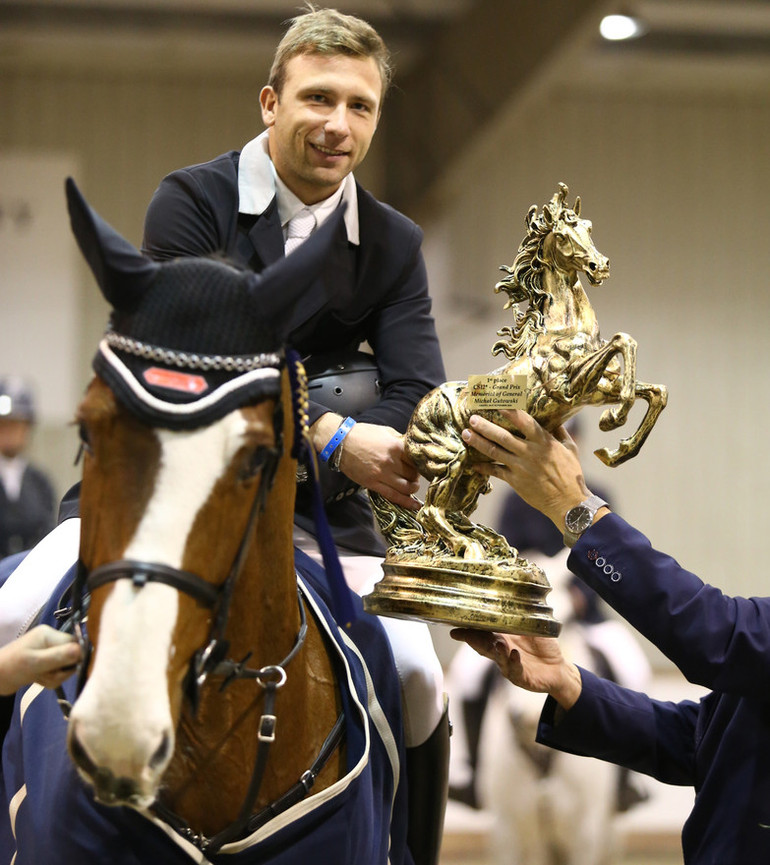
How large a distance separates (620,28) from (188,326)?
17.2 feet

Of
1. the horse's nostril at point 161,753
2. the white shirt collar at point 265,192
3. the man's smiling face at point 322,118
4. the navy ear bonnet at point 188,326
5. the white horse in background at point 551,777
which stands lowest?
the white horse in background at point 551,777

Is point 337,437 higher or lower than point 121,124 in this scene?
lower

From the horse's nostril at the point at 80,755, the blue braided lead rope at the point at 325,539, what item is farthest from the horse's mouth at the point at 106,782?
the blue braided lead rope at the point at 325,539

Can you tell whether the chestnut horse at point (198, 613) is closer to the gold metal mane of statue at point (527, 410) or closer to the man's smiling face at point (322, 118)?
the gold metal mane of statue at point (527, 410)

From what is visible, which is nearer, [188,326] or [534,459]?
[188,326]

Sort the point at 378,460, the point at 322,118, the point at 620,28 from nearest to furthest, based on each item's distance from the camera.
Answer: the point at 378,460, the point at 322,118, the point at 620,28

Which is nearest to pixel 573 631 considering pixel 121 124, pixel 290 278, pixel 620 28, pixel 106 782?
pixel 290 278

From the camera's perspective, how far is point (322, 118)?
1.70 meters

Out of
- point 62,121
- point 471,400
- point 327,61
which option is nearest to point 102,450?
point 471,400

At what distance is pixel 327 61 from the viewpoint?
67.2 inches

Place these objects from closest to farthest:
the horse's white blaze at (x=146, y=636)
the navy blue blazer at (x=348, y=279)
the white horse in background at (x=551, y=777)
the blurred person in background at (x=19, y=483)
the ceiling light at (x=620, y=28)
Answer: the horse's white blaze at (x=146, y=636), the navy blue blazer at (x=348, y=279), the white horse in background at (x=551, y=777), the blurred person in background at (x=19, y=483), the ceiling light at (x=620, y=28)

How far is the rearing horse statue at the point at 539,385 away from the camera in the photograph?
1426 mm

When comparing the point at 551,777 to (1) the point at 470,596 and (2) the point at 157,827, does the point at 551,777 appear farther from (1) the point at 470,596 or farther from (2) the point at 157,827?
(2) the point at 157,827

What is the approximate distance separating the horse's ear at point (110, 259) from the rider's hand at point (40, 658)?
0.35m
